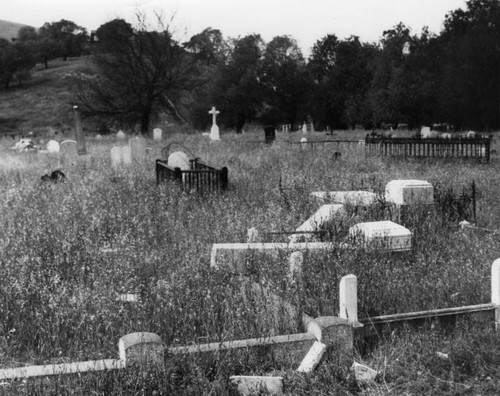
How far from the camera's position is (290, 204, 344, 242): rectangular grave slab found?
786cm

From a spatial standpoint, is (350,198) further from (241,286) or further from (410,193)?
(241,286)

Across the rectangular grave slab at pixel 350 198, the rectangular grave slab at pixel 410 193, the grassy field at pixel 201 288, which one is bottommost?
the grassy field at pixel 201 288

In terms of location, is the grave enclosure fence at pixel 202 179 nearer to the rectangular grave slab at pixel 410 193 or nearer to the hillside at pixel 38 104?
the rectangular grave slab at pixel 410 193

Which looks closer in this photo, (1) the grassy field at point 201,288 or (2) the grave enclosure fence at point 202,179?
(1) the grassy field at point 201,288

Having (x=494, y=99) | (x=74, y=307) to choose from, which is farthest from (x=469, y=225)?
(x=494, y=99)

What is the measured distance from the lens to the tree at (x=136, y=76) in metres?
46.6

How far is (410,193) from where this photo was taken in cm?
956

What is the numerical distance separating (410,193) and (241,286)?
14.5ft

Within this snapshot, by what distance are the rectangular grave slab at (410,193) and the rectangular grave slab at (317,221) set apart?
1.02 metres

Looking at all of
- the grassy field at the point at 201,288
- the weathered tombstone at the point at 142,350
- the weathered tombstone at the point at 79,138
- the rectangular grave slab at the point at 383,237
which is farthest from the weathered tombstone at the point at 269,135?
the weathered tombstone at the point at 142,350

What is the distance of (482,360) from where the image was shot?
15.0 ft

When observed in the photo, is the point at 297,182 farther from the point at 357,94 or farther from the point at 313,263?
the point at 357,94

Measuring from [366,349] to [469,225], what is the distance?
478 centimetres

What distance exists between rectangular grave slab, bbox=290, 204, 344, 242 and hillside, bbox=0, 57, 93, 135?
186ft
